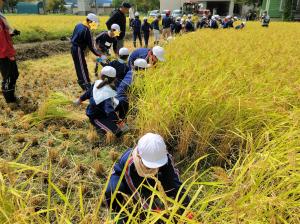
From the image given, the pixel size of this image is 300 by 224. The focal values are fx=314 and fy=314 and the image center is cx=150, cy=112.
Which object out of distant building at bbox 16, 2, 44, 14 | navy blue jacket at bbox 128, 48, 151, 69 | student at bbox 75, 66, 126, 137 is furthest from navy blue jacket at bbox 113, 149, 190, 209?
Answer: distant building at bbox 16, 2, 44, 14

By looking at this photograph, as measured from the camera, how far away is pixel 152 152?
1617 millimetres

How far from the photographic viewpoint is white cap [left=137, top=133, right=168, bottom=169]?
5.31ft

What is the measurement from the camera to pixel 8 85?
4.16 metres

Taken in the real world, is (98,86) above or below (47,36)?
above

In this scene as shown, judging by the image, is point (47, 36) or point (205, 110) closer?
point (205, 110)

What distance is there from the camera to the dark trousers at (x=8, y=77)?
408 cm

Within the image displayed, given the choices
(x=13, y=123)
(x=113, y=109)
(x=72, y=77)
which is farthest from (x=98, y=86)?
(x=72, y=77)

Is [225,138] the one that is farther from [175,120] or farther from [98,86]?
[98,86]

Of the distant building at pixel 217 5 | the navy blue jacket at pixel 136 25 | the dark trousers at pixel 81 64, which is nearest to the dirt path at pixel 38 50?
the navy blue jacket at pixel 136 25

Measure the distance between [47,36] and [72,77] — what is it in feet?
23.0

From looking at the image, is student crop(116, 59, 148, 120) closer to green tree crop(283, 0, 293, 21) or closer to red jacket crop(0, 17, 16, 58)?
red jacket crop(0, 17, 16, 58)

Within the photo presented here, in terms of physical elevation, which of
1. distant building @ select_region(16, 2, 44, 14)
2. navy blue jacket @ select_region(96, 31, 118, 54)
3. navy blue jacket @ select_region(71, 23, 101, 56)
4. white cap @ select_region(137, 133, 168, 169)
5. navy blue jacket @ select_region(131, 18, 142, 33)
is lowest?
distant building @ select_region(16, 2, 44, 14)

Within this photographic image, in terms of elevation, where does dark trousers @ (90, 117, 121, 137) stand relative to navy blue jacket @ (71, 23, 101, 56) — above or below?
below

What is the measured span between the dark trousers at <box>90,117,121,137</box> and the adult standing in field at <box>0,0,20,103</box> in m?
1.51
